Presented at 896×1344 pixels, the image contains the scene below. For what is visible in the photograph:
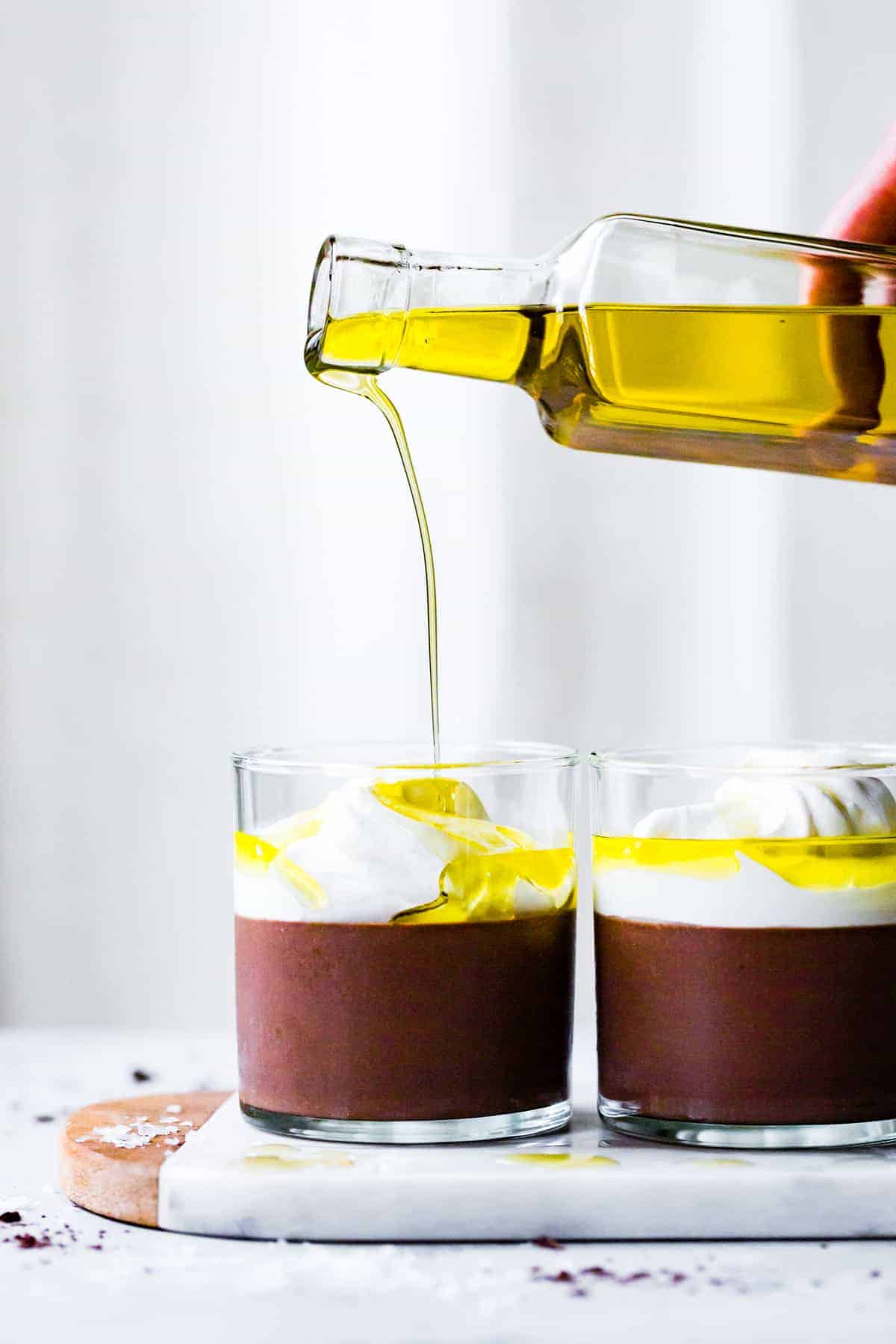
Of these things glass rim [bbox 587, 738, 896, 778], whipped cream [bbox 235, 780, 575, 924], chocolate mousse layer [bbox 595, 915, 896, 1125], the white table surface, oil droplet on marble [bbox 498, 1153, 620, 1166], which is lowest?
the white table surface

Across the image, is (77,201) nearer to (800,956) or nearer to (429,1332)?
(800,956)

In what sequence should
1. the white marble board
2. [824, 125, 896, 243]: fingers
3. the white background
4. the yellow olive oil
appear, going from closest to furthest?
the white marble board → the yellow olive oil → [824, 125, 896, 243]: fingers → the white background

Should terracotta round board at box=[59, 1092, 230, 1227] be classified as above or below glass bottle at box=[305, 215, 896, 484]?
below

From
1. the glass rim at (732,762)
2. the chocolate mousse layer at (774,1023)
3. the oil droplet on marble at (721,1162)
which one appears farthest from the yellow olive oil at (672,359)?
the oil droplet on marble at (721,1162)

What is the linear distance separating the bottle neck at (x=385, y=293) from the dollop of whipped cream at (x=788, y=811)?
0.30m

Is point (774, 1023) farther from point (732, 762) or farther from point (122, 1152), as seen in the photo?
point (122, 1152)

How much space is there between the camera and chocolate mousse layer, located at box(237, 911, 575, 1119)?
87cm

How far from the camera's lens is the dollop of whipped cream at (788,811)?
33.7 inches

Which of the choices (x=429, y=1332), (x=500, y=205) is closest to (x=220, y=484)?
(x=500, y=205)

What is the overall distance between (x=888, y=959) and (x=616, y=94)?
108 cm

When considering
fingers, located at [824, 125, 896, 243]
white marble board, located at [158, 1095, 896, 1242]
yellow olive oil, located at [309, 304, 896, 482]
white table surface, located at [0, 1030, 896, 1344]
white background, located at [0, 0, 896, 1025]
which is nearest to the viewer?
white table surface, located at [0, 1030, 896, 1344]

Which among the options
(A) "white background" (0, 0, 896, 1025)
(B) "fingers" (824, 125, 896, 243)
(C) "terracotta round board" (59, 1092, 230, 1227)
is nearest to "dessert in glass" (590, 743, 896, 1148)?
(C) "terracotta round board" (59, 1092, 230, 1227)

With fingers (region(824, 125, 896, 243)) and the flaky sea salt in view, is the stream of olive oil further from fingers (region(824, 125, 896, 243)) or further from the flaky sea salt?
fingers (region(824, 125, 896, 243))

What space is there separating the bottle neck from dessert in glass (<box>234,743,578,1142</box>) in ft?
0.78
